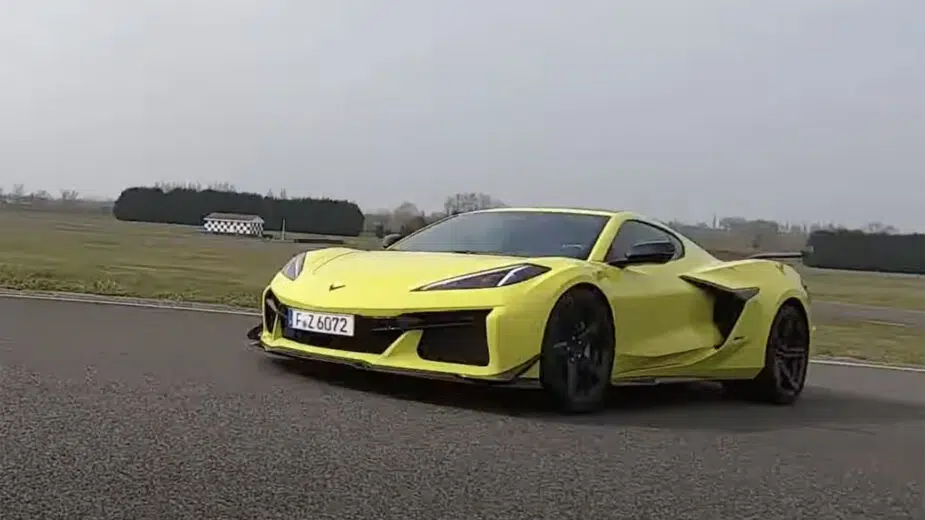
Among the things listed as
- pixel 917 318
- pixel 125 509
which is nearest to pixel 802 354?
pixel 125 509

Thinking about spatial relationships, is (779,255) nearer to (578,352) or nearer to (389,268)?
(578,352)

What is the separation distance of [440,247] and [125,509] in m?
3.69

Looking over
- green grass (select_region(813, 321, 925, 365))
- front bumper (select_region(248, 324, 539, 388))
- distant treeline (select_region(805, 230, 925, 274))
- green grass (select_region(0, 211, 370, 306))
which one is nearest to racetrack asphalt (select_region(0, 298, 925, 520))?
front bumper (select_region(248, 324, 539, 388))

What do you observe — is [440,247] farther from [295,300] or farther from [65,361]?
[65,361]

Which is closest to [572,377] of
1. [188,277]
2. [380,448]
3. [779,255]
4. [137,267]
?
[380,448]

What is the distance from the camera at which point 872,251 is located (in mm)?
62062

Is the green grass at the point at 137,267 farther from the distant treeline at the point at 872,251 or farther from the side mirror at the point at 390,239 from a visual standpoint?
the distant treeline at the point at 872,251

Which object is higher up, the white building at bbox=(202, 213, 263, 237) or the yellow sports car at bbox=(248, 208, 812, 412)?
the yellow sports car at bbox=(248, 208, 812, 412)

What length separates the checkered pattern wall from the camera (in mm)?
55666

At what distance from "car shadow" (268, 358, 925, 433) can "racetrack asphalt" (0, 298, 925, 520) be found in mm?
27

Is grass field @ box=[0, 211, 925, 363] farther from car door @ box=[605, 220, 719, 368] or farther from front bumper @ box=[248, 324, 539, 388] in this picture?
front bumper @ box=[248, 324, 539, 388]

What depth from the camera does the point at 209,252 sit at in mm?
33750

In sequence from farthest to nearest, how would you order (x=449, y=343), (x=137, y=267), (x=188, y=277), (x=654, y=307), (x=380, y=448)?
(x=137, y=267) → (x=188, y=277) → (x=654, y=307) → (x=449, y=343) → (x=380, y=448)

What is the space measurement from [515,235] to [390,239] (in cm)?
114
